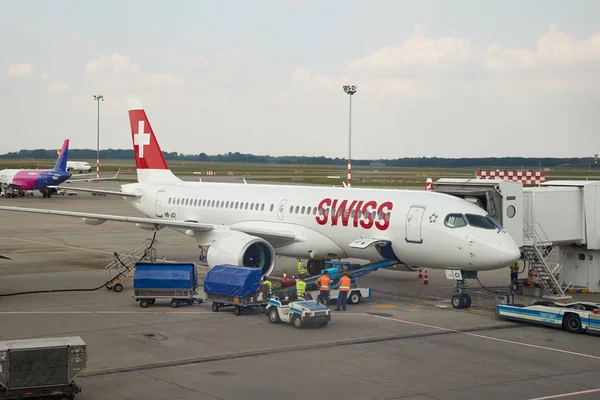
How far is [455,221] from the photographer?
29734 millimetres

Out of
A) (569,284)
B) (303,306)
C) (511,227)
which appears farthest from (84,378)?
(569,284)

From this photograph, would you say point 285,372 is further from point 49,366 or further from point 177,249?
point 177,249

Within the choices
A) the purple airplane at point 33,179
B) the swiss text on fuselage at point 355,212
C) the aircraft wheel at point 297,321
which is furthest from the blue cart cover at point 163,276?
the purple airplane at point 33,179

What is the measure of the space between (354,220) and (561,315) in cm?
Result: 958

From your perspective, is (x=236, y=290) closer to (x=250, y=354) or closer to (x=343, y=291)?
(x=343, y=291)

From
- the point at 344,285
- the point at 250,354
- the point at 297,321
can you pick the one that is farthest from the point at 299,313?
the point at 250,354

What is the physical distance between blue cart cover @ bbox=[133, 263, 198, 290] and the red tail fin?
52.0 feet

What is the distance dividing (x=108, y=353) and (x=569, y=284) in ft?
65.9

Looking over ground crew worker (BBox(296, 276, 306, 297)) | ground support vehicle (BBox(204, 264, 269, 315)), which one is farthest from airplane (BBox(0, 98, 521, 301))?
ground crew worker (BBox(296, 276, 306, 297))

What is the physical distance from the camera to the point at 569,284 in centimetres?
3334

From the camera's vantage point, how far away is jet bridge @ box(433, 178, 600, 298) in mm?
31422

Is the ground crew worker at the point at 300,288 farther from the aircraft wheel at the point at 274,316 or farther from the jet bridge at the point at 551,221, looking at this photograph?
the jet bridge at the point at 551,221

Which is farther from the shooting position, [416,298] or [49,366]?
[416,298]

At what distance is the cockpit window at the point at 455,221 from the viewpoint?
97.1ft
